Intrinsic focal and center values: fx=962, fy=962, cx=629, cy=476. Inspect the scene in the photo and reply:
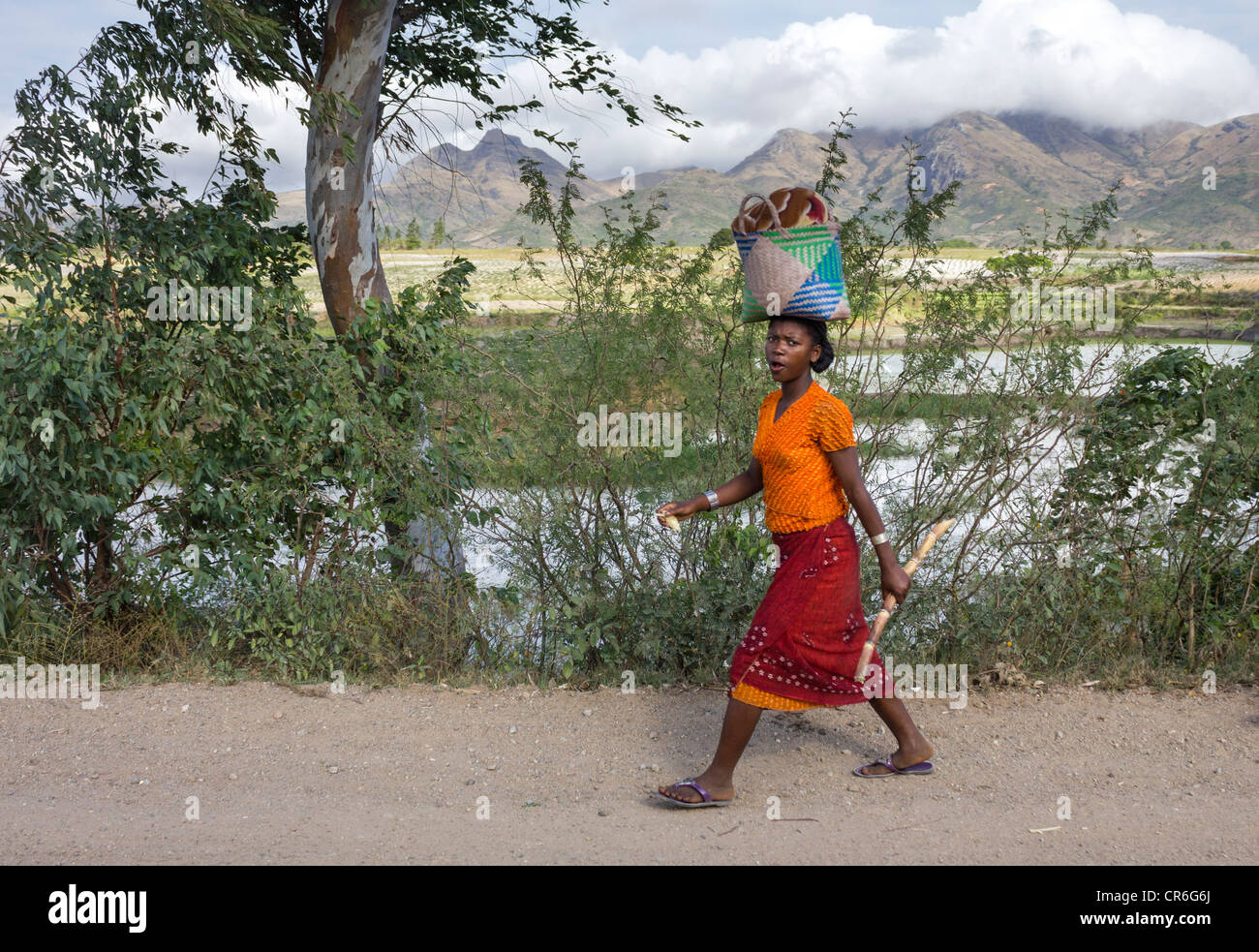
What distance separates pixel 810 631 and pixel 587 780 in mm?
1235

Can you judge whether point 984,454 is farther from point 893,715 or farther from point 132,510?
point 132,510

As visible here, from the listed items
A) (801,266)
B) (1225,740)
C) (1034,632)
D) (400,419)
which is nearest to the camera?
(801,266)

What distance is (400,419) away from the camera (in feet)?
19.4

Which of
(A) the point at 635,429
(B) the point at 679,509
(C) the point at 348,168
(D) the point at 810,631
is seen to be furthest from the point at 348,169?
(D) the point at 810,631

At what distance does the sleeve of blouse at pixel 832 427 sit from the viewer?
363 cm

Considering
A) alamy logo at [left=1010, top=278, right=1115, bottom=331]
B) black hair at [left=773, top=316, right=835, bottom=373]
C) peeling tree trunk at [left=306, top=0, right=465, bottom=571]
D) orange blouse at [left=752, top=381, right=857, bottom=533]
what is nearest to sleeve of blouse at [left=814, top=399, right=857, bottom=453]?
orange blouse at [left=752, top=381, right=857, bottom=533]

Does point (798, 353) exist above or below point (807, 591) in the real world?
→ above

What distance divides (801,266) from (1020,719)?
252cm

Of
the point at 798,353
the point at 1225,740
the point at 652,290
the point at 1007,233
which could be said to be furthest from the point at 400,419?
the point at 1225,740

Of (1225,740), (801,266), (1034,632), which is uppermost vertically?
(801,266)

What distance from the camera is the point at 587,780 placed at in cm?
418

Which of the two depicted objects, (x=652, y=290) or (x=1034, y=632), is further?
(x=652, y=290)

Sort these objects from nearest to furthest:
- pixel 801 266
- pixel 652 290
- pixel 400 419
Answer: pixel 801 266
pixel 652 290
pixel 400 419

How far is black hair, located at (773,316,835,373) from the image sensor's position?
3.68 meters
